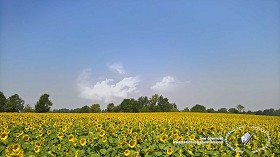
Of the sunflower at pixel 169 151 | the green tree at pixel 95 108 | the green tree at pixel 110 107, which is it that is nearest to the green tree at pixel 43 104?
the green tree at pixel 95 108

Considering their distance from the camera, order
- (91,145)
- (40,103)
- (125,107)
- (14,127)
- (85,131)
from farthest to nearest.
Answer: (125,107) → (40,103) → (14,127) → (85,131) → (91,145)

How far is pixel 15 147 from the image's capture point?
760 centimetres

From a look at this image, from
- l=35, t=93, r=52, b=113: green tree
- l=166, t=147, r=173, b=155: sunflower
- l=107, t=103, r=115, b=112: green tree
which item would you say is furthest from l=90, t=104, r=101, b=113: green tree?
l=166, t=147, r=173, b=155: sunflower

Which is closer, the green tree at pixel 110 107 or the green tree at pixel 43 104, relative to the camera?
the green tree at pixel 43 104

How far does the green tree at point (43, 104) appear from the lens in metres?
60.1

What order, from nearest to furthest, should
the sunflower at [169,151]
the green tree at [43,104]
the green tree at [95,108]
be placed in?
1. the sunflower at [169,151]
2. the green tree at [43,104]
3. the green tree at [95,108]

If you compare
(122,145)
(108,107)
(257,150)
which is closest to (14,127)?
(122,145)

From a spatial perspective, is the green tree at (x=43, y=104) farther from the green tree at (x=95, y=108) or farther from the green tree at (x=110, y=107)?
the green tree at (x=110, y=107)

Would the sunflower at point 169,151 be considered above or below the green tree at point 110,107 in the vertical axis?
below

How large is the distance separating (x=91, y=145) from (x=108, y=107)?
2468 inches

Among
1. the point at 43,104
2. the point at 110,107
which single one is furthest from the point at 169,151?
the point at 110,107

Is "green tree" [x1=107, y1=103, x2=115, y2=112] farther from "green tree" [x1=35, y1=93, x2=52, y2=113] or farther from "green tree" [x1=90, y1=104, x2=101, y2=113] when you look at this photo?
"green tree" [x1=35, y1=93, x2=52, y2=113]

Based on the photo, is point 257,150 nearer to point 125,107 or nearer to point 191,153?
point 191,153

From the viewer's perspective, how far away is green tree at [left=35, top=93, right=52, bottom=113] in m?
60.1
